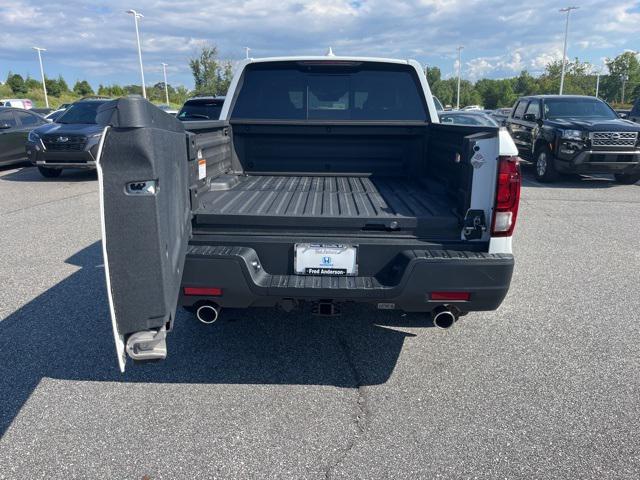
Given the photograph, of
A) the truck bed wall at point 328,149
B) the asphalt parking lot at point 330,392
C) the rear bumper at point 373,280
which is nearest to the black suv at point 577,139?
the asphalt parking lot at point 330,392

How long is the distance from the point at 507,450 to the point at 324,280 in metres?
1.35

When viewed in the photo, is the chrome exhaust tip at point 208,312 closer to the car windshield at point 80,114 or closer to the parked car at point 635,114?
the car windshield at point 80,114

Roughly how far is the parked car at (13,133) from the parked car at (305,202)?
36.6 ft

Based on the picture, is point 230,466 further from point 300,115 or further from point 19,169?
point 19,169

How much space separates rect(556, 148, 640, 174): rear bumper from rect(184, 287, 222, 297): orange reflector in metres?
10.3

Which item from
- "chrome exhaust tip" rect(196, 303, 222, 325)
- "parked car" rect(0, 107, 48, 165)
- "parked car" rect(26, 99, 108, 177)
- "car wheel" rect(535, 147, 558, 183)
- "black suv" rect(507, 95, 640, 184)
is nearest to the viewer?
"chrome exhaust tip" rect(196, 303, 222, 325)

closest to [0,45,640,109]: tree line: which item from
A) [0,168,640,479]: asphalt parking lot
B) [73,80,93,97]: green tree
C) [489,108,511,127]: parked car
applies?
[73,80,93,97]: green tree

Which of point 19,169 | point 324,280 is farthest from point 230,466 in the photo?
point 19,169

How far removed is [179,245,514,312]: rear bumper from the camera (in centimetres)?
282

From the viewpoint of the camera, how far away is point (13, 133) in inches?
510

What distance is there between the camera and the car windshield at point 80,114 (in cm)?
1222

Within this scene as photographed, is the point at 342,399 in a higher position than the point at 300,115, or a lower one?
lower

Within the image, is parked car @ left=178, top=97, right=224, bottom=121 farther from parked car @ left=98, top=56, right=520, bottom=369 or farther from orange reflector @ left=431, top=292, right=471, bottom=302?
orange reflector @ left=431, top=292, right=471, bottom=302

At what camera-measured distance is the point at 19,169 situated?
1405 centimetres
